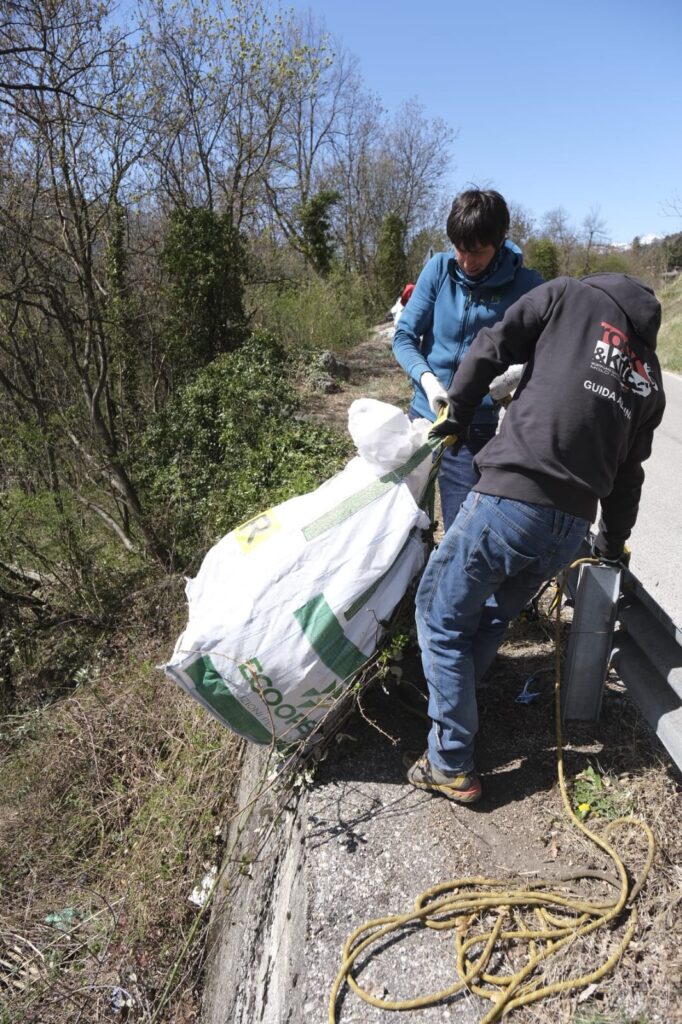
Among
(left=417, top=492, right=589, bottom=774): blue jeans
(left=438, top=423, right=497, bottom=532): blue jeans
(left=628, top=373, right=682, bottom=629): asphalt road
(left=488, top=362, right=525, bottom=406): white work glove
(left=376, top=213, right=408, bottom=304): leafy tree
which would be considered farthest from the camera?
(left=376, top=213, right=408, bottom=304): leafy tree

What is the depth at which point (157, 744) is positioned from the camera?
13.5 feet

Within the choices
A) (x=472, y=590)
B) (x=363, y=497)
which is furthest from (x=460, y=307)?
(x=472, y=590)

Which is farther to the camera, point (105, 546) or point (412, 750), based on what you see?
point (105, 546)

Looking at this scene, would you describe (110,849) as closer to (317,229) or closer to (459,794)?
(459,794)

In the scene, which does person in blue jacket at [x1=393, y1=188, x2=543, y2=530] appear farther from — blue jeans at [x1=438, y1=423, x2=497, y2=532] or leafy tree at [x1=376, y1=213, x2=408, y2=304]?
leafy tree at [x1=376, y1=213, x2=408, y2=304]

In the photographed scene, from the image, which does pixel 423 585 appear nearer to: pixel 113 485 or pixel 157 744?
pixel 157 744

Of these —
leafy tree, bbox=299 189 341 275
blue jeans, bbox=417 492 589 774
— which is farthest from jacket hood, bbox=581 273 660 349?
leafy tree, bbox=299 189 341 275

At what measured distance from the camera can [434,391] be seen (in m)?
→ 2.78

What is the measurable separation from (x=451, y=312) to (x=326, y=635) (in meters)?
1.43

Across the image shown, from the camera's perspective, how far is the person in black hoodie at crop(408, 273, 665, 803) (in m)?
2.04

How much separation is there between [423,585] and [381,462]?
0.53 meters

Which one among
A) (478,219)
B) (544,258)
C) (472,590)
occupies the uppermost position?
(478,219)

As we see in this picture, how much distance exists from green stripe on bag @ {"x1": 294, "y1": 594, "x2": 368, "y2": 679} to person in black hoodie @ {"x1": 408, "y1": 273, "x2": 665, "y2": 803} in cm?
30

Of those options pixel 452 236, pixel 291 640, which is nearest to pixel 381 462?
pixel 291 640
